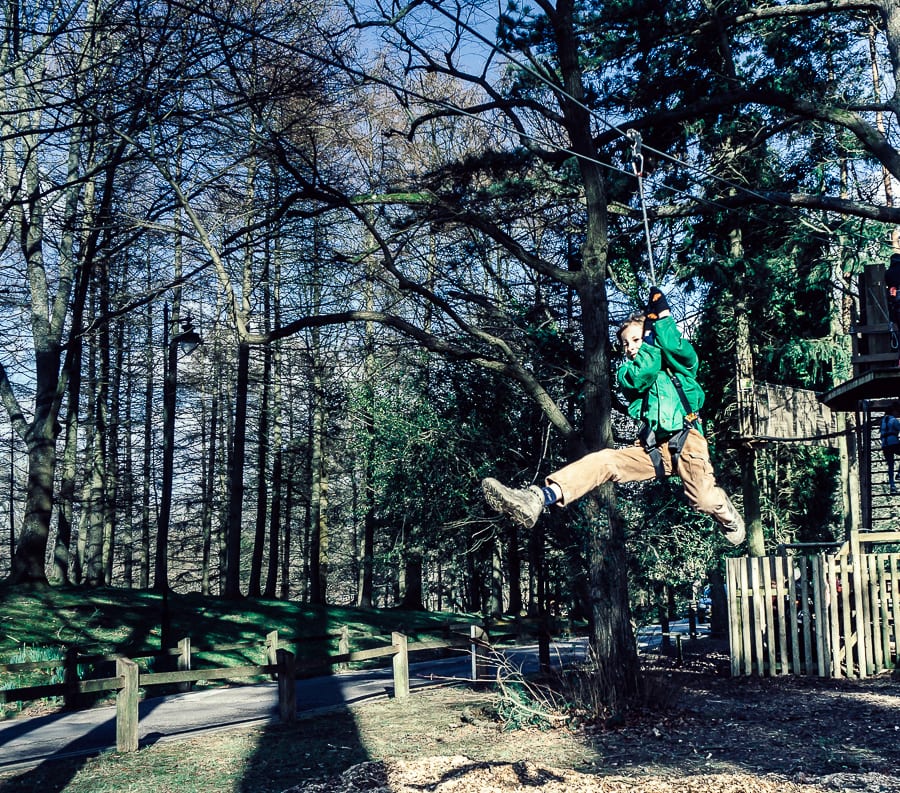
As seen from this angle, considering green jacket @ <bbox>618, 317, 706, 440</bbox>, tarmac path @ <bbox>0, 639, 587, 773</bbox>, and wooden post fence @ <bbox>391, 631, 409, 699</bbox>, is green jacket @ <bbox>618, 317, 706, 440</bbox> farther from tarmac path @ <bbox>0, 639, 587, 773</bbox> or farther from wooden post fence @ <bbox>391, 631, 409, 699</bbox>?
wooden post fence @ <bbox>391, 631, 409, 699</bbox>

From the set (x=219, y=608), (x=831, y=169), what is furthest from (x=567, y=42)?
(x=219, y=608)

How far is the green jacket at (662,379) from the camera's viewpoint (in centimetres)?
696

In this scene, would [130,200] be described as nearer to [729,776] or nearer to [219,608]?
[219,608]

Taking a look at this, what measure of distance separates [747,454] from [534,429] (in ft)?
16.1

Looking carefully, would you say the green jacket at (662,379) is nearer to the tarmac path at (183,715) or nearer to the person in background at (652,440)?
the person in background at (652,440)

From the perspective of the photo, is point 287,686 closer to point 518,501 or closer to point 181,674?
point 181,674

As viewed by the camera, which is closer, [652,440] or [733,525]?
[652,440]

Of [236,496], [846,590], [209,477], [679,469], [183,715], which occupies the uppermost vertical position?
[209,477]

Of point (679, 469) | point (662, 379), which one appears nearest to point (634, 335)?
point (662, 379)

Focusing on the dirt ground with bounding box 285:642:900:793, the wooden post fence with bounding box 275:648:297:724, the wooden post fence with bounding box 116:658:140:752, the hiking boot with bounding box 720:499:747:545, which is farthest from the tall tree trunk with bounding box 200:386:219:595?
the hiking boot with bounding box 720:499:747:545

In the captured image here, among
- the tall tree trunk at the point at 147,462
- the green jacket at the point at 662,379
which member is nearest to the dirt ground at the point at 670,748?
the green jacket at the point at 662,379

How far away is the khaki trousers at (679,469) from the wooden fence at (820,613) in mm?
7769

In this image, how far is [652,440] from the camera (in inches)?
291

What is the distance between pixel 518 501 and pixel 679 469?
162cm
